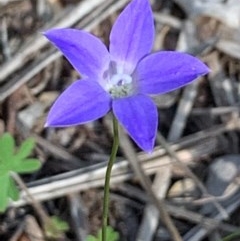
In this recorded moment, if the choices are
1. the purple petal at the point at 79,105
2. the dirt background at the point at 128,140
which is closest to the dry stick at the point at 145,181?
the dirt background at the point at 128,140

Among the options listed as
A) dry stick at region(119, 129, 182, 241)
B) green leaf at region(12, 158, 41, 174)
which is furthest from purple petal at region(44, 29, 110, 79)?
dry stick at region(119, 129, 182, 241)

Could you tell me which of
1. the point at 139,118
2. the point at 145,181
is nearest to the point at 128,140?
the point at 145,181

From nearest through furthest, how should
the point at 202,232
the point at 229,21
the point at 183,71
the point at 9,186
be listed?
the point at 183,71 → the point at 9,186 → the point at 202,232 → the point at 229,21

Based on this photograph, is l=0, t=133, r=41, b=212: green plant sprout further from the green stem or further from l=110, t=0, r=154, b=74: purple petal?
l=110, t=0, r=154, b=74: purple petal

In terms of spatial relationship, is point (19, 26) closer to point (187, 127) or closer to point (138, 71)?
point (187, 127)

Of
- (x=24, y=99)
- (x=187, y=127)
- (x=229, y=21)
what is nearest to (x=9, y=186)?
(x=24, y=99)
